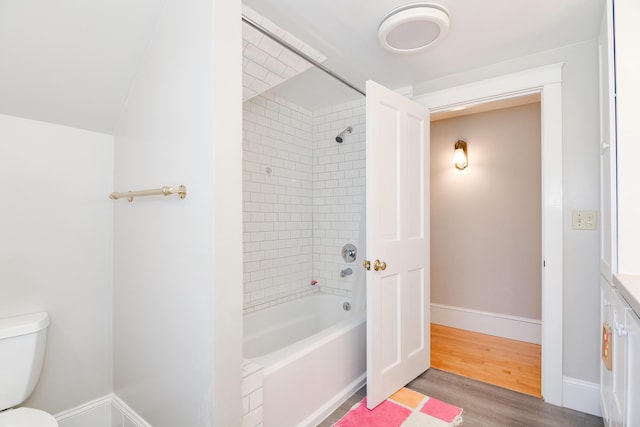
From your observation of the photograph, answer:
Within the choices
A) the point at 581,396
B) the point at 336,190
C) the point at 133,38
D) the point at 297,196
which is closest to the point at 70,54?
the point at 133,38

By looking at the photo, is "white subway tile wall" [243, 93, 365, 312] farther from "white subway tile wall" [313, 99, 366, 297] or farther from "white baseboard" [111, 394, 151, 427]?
"white baseboard" [111, 394, 151, 427]

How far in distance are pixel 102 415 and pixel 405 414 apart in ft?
5.68

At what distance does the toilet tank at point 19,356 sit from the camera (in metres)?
1.33

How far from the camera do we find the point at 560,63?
199 cm

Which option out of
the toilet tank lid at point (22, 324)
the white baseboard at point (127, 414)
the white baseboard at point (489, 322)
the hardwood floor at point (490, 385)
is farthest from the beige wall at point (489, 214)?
the toilet tank lid at point (22, 324)

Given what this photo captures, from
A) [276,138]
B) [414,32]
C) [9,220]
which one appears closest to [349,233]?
[276,138]

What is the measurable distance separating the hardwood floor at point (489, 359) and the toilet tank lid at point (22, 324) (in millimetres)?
2566

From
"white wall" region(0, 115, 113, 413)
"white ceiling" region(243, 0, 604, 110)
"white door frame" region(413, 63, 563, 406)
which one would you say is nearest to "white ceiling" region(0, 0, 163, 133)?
"white wall" region(0, 115, 113, 413)

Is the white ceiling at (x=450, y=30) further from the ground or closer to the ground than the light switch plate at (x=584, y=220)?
further from the ground

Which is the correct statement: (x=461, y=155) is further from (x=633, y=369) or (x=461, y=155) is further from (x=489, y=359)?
(x=633, y=369)

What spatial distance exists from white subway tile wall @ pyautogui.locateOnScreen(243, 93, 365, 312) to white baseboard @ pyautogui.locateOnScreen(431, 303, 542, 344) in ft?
4.38

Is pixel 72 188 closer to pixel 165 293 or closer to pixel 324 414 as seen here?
pixel 165 293

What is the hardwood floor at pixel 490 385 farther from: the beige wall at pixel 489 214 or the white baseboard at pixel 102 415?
the white baseboard at pixel 102 415

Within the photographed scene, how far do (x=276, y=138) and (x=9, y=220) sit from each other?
1.87 m
